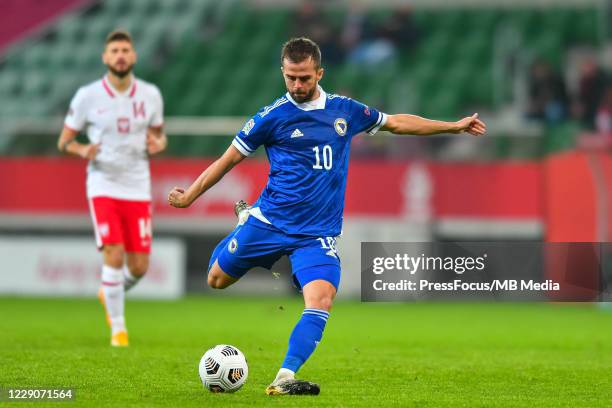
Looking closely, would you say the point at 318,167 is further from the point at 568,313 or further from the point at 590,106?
the point at 590,106

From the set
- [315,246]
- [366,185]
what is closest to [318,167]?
[315,246]

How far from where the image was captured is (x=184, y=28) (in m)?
24.8

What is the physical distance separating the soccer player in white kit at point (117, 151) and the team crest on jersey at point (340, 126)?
3755 millimetres

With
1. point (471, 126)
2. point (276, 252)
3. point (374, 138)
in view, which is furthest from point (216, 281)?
point (374, 138)

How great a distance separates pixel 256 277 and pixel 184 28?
6433mm

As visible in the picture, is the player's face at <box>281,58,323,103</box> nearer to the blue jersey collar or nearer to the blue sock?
the blue jersey collar

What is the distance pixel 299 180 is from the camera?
7445 millimetres

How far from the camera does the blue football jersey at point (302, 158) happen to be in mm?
7410

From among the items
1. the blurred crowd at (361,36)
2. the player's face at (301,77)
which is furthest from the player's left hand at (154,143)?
the blurred crowd at (361,36)

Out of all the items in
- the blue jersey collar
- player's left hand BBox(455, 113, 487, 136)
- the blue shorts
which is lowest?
the blue shorts

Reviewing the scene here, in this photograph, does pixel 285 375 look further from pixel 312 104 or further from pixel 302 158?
pixel 312 104

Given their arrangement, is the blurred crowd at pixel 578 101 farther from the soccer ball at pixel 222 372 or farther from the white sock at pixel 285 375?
the white sock at pixel 285 375

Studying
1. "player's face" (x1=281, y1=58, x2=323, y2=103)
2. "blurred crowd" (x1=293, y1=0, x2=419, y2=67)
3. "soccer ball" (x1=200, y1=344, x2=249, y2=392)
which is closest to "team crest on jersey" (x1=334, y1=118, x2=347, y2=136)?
"player's face" (x1=281, y1=58, x2=323, y2=103)
